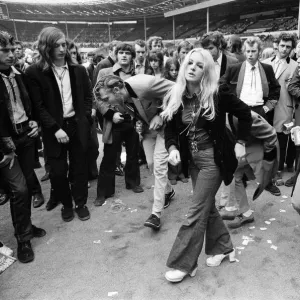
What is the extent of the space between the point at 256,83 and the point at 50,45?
253cm

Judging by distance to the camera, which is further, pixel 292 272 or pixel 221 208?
pixel 221 208

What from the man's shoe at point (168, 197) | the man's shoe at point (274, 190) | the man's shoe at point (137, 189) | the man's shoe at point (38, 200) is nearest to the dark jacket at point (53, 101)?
the man's shoe at point (38, 200)

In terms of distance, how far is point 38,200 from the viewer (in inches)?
161

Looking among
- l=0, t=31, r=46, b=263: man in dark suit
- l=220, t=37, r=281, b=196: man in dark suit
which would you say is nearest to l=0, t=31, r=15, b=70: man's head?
l=0, t=31, r=46, b=263: man in dark suit

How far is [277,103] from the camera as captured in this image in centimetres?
445

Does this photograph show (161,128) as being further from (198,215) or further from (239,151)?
(198,215)

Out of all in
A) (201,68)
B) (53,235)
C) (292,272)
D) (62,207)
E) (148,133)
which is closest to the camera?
(201,68)

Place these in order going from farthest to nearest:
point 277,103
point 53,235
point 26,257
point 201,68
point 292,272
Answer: point 277,103
point 53,235
point 26,257
point 292,272
point 201,68

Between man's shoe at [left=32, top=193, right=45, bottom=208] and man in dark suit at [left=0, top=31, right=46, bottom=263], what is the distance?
1014 mm

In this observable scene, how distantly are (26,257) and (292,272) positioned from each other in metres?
2.30

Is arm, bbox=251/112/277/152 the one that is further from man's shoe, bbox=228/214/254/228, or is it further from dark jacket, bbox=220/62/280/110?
dark jacket, bbox=220/62/280/110

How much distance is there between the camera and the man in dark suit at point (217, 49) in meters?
4.19

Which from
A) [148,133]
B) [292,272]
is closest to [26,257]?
[148,133]

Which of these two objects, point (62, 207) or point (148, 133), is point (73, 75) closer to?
point (148, 133)
